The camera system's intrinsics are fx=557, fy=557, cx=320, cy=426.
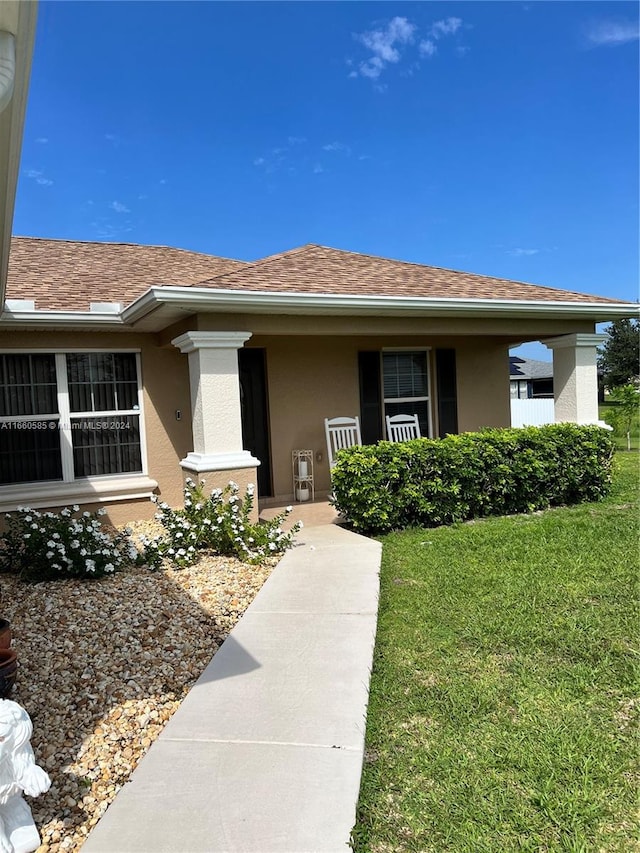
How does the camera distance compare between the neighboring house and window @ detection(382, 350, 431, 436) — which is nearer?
window @ detection(382, 350, 431, 436)

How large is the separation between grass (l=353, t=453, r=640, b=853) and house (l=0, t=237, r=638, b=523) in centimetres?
322

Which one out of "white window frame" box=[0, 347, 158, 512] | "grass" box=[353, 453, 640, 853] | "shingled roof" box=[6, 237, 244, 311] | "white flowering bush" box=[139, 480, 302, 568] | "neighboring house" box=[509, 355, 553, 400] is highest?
"shingled roof" box=[6, 237, 244, 311]

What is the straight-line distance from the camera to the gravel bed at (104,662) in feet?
8.25

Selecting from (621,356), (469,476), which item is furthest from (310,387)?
(621,356)

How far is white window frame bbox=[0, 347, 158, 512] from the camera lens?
7281mm

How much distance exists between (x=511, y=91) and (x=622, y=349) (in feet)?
102

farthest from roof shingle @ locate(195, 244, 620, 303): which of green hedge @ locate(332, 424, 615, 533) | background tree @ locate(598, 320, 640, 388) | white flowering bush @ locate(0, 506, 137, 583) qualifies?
background tree @ locate(598, 320, 640, 388)

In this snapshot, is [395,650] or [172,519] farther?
[172,519]

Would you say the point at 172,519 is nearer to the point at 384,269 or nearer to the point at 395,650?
the point at 395,650

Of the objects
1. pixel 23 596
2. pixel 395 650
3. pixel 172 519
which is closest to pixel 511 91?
pixel 172 519

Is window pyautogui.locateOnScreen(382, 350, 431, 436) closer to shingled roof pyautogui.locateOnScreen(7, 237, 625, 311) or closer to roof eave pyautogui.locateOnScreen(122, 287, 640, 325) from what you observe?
shingled roof pyautogui.locateOnScreen(7, 237, 625, 311)

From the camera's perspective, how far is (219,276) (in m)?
7.10

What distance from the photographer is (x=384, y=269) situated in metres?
9.02

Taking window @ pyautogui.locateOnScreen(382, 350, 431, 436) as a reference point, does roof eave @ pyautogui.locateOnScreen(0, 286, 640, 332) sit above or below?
above
